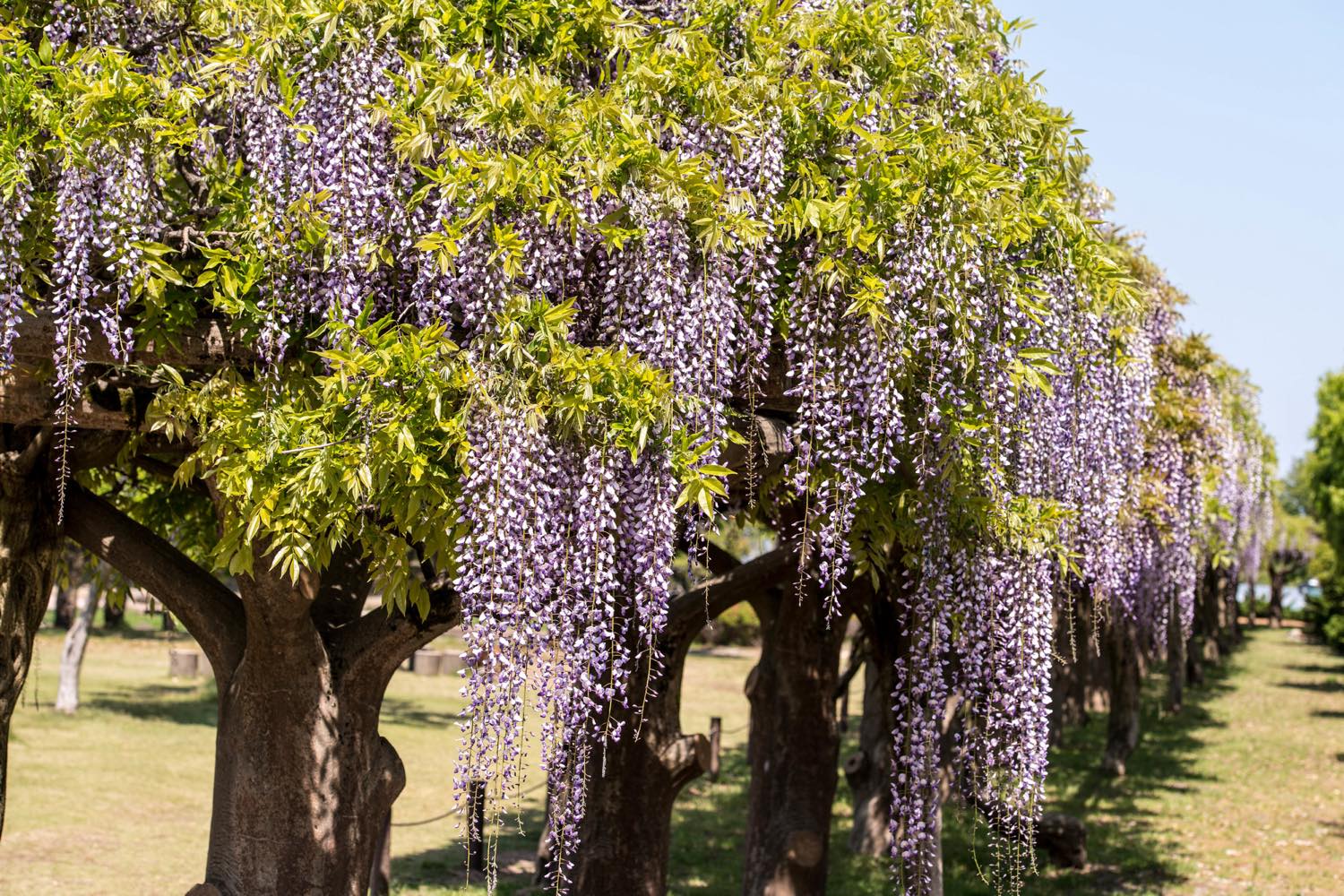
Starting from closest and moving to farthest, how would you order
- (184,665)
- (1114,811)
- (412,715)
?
(1114,811) → (412,715) → (184,665)

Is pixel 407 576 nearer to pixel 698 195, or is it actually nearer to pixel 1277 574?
pixel 698 195

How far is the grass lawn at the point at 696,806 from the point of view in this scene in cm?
1453

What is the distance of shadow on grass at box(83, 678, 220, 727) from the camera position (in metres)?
25.3

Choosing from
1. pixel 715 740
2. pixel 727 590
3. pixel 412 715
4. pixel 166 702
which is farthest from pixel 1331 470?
pixel 727 590

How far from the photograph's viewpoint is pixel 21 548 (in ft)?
26.1

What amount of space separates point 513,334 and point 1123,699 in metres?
18.1

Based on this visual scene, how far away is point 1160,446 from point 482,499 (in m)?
10.3


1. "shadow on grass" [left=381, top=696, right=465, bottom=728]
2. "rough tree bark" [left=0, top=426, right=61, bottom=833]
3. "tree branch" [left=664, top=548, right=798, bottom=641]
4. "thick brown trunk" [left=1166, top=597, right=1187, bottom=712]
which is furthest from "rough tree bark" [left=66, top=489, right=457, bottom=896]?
"thick brown trunk" [left=1166, top=597, right=1187, bottom=712]

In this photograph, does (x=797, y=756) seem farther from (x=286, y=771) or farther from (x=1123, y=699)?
(x=1123, y=699)

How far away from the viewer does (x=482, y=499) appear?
6.46 m

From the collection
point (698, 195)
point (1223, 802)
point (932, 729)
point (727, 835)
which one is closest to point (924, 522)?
point (932, 729)

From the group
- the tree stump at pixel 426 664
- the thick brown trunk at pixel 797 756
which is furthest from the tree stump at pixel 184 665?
the thick brown trunk at pixel 797 756

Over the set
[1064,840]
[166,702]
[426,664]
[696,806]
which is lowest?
[696,806]

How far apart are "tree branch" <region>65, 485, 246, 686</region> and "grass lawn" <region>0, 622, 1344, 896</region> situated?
8.15ft
